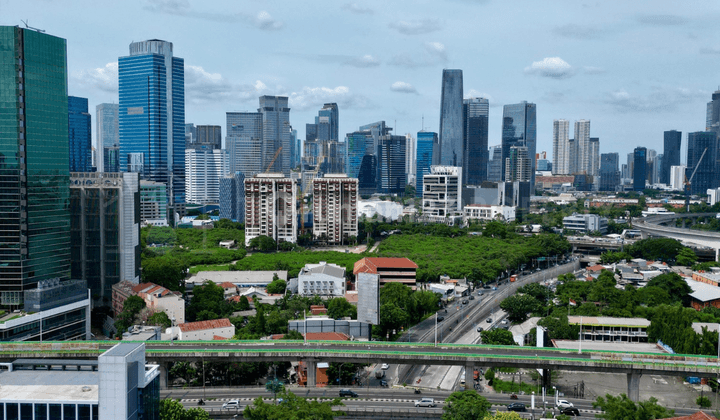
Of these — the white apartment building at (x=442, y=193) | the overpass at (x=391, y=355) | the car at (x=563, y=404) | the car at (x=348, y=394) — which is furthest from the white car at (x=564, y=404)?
the white apartment building at (x=442, y=193)

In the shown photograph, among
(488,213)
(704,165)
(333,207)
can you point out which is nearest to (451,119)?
(488,213)

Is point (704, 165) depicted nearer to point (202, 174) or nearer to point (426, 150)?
point (426, 150)

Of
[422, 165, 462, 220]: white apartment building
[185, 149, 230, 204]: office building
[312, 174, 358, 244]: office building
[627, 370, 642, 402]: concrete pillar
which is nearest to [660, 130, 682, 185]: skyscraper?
[422, 165, 462, 220]: white apartment building

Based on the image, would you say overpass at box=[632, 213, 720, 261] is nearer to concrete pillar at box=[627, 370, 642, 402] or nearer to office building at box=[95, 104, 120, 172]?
concrete pillar at box=[627, 370, 642, 402]

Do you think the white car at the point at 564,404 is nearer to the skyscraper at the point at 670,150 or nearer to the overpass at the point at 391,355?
the overpass at the point at 391,355

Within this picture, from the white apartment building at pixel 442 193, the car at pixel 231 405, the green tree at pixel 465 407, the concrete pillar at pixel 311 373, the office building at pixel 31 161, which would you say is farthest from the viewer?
the white apartment building at pixel 442 193

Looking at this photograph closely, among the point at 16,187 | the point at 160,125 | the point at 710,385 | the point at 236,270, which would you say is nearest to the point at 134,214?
the point at 16,187
